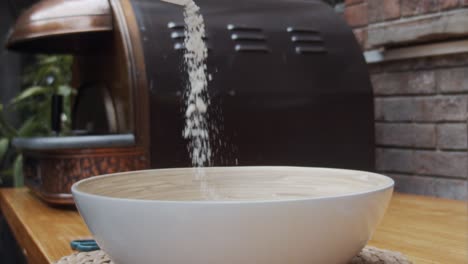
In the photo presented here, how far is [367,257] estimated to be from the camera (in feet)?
2.10

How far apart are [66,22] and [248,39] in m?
0.40

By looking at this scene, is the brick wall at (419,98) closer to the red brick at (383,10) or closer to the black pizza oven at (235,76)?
the red brick at (383,10)

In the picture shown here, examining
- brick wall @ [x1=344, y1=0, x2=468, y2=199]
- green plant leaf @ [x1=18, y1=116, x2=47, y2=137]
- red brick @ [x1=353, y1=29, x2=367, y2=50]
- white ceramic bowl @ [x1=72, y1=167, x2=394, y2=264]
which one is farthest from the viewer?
green plant leaf @ [x1=18, y1=116, x2=47, y2=137]

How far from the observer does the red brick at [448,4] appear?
137cm

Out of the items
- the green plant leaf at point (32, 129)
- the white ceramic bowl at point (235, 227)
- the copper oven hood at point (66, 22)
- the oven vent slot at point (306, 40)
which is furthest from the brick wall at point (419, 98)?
the green plant leaf at point (32, 129)

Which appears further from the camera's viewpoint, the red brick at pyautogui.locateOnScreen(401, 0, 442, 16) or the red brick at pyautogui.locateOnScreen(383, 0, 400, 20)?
the red brick at pyautogui.locateOnScreen(383, 0, 400, 20)

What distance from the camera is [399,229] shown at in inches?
38.1

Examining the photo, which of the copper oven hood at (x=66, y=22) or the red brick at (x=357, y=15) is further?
the red brick at (x=357, y=15)

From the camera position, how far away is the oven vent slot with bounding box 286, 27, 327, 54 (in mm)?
1366

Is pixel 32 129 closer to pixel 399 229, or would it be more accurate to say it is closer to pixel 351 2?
pixel 351 2

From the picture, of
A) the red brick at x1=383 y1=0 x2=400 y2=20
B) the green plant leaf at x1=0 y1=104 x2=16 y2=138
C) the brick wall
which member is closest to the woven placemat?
the brick wall

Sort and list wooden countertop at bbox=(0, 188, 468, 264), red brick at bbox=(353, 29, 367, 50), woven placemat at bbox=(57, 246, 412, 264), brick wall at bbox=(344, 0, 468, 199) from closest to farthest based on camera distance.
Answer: woven placemat at bbox=(57, 246, 412, 264) → wooden countertop at bbox=(0, 188, 468, 264) → brick wall at bbox=(344, 0, 468, 199) → red brick at bbox=(353, 29, 367, 50)

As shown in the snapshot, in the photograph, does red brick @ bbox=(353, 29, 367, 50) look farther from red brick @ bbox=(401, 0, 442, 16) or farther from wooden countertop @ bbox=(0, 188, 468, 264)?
wooden countertop @ bbox=(0, 188, 468, 264)

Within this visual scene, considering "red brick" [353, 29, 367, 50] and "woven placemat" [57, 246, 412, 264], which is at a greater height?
"red brick" [353, 29, 367, 50]
